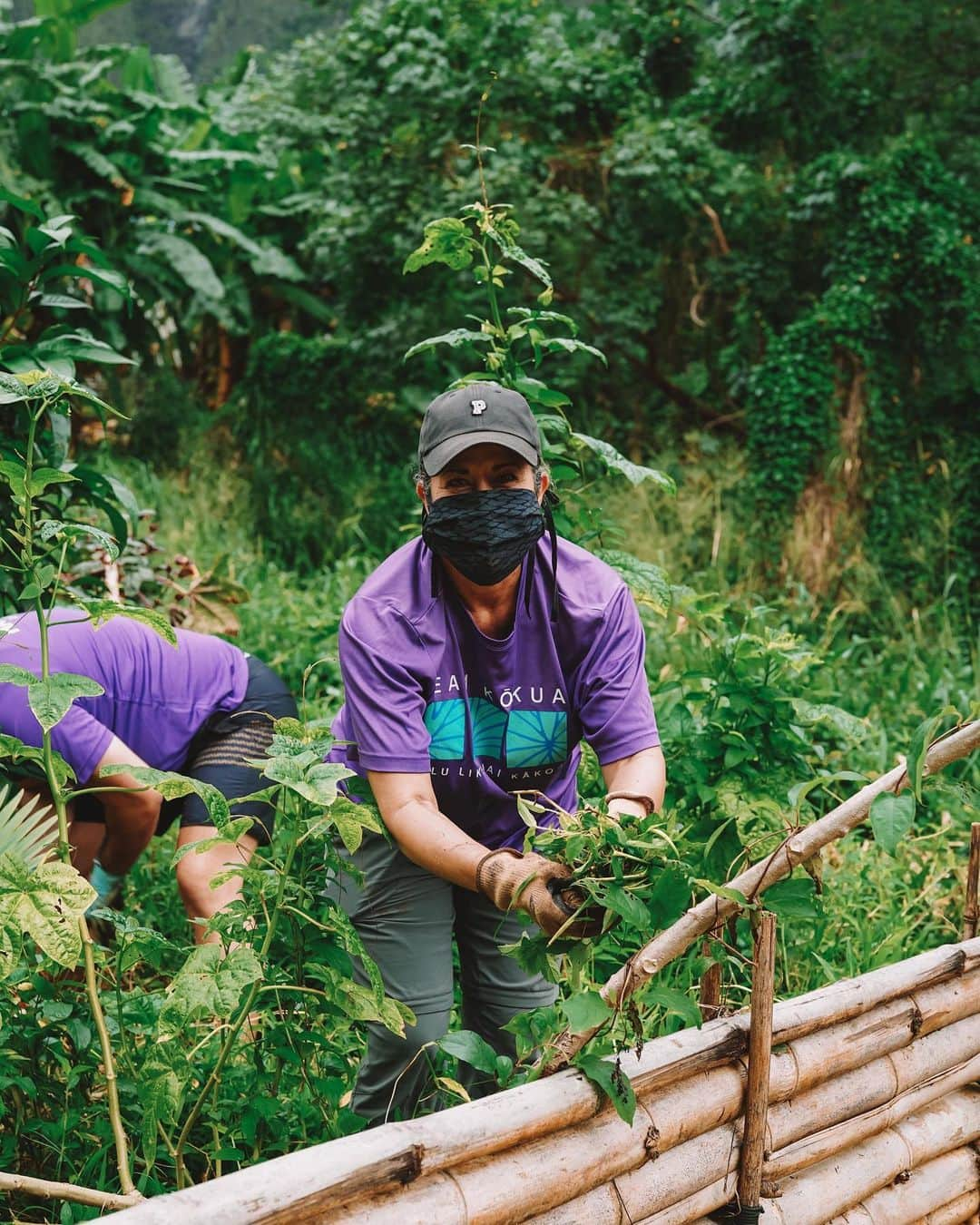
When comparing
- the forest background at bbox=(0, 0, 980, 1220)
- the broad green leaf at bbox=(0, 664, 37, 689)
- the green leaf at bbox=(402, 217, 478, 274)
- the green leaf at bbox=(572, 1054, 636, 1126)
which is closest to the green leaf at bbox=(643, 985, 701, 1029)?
the green leaf at bbox=(572, 1054, 636, 1126)

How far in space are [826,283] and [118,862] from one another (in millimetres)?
6801

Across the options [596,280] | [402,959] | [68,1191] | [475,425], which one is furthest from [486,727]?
[596,280]

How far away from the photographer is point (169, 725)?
10.5 feet

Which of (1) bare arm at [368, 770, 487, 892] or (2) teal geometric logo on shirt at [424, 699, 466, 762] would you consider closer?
(1) bare arm at [368, 770, 487, 892]

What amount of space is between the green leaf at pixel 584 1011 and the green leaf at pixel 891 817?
0.44 m

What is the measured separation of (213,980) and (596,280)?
24.0ft

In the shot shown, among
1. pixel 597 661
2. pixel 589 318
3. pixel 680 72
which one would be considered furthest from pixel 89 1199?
pixel 680 72

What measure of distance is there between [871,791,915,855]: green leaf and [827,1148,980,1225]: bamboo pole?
40.2 inches

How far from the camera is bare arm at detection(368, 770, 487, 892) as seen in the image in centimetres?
204

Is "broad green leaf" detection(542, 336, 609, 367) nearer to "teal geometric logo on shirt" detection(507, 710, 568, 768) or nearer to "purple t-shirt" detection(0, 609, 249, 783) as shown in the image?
"teal geometric logo on shirt" detection(507, 710, 568, 768)

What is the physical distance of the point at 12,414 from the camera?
3203mm

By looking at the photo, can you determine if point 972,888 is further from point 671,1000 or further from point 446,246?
point 446,246

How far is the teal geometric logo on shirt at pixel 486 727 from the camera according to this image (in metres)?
2.37

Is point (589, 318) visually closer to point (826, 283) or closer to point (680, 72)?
point (826, 283)
